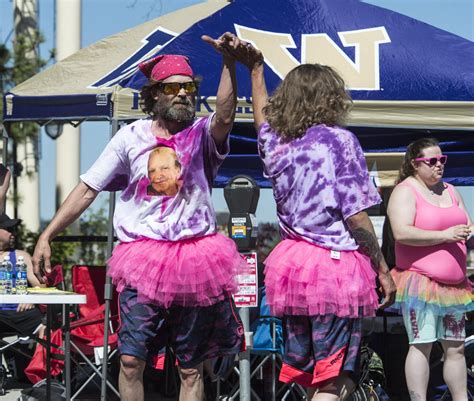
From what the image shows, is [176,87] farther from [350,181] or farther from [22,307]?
[22,307]

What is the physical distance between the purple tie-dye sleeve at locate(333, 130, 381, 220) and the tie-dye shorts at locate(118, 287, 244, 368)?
3.25ft

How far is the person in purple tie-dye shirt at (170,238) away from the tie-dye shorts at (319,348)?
0.61m

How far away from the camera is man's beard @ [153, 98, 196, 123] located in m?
5.10

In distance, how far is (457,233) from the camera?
249 inches

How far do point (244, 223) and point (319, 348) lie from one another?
→ 2093 millimetres

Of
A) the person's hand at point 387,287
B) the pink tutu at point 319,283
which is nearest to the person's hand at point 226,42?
the pink tutu at point 319,283

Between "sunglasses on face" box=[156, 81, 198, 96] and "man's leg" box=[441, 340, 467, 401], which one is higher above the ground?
"sunglasses on face" box=[156, 81, 198, 96]

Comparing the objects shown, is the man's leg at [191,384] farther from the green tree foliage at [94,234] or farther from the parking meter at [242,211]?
the green tree foliage at [94,234]

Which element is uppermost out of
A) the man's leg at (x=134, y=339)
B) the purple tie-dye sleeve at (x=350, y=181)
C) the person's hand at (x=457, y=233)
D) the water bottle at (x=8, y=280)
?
the purple tie-dye sleeve at (x=350, y=181)

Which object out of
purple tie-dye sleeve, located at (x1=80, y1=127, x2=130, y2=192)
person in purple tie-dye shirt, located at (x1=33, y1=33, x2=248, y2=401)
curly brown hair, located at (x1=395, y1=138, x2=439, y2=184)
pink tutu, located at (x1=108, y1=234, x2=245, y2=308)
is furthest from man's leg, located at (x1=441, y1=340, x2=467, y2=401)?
purple tie-dye sleeve, located at (x1=80, y1=127, x2=130, y2=192)

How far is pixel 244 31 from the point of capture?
820 centimetres

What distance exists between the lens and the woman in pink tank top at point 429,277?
255 inches

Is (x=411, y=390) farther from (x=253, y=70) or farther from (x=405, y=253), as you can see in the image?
(x=253, y=70)

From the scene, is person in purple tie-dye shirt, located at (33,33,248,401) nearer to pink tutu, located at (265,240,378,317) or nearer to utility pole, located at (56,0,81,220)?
pink tutu, located at (265,240,378,317)
